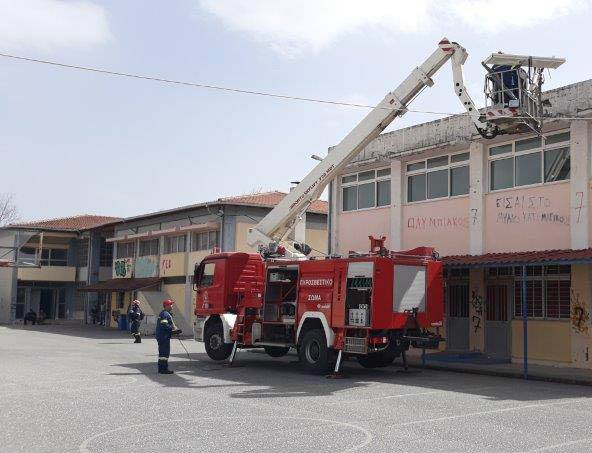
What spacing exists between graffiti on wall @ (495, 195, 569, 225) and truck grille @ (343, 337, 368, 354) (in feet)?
20.0

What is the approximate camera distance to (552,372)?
653 inches

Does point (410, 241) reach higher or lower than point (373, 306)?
higher

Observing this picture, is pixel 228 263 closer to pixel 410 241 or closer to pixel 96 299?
pixel 410 241

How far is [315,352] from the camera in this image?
16672 millimetres

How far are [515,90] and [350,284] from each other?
18.2 ft

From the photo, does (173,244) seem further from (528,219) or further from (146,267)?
(528,219)

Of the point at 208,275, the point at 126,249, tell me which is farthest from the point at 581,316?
the point at 126,249

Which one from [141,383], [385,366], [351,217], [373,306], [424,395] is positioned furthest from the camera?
[351,217]

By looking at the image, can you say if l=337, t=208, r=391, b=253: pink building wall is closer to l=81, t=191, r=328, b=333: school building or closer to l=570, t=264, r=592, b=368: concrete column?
l=570, t=264, r=592, b=368: concrete column

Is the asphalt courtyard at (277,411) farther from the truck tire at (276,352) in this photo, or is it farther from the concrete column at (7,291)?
the concrete column at (7,291)

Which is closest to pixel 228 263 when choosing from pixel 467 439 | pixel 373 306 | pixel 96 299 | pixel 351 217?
pixel 373 306

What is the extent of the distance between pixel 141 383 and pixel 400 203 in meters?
11.3

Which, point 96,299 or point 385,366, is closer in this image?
point 385,366

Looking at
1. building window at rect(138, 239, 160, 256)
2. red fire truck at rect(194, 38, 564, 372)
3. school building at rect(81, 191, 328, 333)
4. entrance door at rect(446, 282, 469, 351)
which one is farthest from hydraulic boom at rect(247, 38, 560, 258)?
building window at rect(138, 239, 160, 256)
